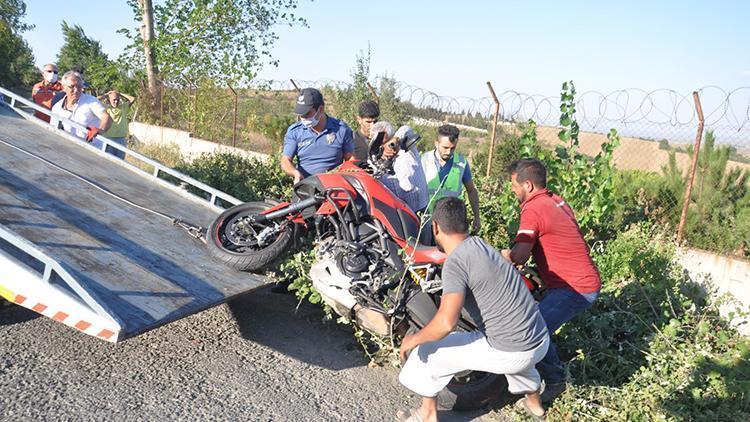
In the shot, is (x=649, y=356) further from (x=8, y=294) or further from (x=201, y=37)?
(x=201, y=37)

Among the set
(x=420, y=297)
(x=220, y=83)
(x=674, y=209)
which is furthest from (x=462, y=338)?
(x=220, y=83)

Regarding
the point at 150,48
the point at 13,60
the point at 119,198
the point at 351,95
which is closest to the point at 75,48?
the point at 13,60

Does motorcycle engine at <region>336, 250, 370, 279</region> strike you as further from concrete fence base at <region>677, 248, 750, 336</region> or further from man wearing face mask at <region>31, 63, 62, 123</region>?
man wearing face mask at <region>31, 63, 62, 123</region>

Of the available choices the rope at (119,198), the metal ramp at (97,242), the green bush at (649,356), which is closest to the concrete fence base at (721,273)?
the green bush at (649,356)

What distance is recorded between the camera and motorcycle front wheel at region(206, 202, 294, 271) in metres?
4.70

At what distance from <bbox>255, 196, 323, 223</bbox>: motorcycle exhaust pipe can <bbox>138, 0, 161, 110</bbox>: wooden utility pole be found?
44.4 feet

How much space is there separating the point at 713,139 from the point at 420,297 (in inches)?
188

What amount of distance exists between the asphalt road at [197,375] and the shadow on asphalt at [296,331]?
0.6 inches

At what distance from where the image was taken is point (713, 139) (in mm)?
6957

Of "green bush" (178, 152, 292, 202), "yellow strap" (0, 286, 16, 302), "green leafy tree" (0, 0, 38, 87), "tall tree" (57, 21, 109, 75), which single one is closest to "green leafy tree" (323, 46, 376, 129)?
"green bush" (178, 152, 292, 202)

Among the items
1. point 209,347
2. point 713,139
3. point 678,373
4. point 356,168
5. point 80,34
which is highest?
point 80,34

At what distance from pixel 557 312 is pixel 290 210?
2.08m

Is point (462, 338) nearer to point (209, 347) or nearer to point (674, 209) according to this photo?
point (209, 347)

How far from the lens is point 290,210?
15.6 ft
